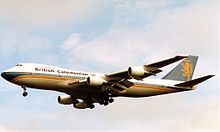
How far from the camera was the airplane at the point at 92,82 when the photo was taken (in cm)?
5506

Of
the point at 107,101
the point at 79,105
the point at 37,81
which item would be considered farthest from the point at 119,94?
the point at 37,81

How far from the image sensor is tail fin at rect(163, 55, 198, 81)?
66.8m

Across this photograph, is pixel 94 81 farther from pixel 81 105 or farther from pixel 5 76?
pixel 5 76

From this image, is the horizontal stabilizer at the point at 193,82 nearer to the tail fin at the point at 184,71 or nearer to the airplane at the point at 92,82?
the airplane at the point at 92,82

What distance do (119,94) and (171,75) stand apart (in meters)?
Result: 9.91

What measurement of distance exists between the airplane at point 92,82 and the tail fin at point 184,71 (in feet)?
13.2

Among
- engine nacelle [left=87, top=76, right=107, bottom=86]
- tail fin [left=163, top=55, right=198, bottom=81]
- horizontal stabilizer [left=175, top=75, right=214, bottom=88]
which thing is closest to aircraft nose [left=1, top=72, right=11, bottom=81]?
engine nacelle [left=87, top=76, right=107, bottom=86]

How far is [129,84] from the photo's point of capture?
5853 cm

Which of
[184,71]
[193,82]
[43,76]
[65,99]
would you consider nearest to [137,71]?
[193,82]

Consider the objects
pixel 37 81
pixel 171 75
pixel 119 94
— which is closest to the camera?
pixel 37 81

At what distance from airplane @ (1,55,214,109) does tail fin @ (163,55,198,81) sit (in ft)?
13.2

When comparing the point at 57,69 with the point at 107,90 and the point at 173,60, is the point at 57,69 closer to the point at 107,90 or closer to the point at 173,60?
the point at 107,90

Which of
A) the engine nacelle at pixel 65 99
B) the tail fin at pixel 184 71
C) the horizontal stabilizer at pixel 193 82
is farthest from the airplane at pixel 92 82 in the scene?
the tail fin at pixel 184 71

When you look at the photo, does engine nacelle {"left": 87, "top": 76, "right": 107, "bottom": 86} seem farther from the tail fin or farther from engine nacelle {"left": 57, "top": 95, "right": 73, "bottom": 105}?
the tail fin
